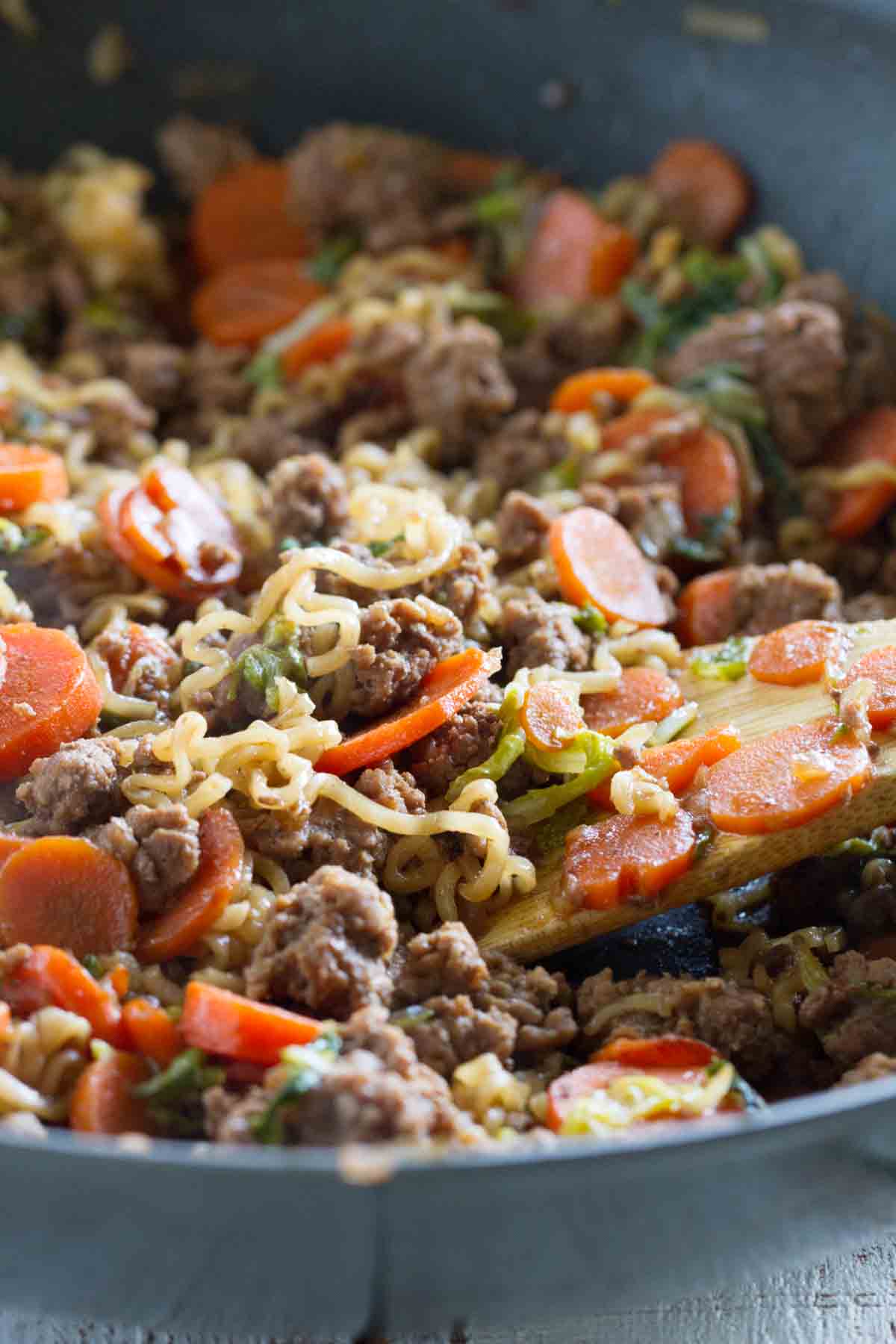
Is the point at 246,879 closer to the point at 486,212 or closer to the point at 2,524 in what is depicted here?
the point at 2,524

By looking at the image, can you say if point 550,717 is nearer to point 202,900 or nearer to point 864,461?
point 202,900

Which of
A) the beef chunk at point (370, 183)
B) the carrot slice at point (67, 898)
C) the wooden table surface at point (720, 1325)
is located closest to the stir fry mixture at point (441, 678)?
the carrot slice at point (67, 898)

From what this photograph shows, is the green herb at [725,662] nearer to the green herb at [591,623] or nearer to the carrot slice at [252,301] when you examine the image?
the green herb at [591,623]

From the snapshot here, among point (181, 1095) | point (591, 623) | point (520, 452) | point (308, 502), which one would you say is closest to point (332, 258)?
point (520, 452)

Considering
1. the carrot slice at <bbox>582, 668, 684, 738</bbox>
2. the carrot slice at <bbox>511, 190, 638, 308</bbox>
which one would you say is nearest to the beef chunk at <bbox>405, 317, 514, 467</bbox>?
the carrot slice at <bbox>511, 190, 638, 308</bbox>

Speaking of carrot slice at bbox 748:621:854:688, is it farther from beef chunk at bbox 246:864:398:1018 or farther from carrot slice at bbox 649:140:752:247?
carrot slice at bbox 649:140:752:247

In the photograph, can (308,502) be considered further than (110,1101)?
Yes

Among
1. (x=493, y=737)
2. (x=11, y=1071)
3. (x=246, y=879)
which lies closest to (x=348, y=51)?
(x=493, y=737)
